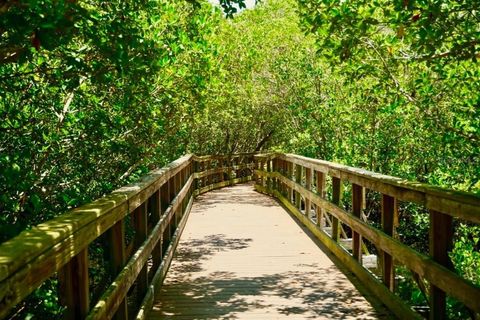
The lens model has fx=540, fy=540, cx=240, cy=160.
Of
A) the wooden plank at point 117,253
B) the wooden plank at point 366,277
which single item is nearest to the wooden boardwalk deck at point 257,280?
the wooden plank at point 366,277

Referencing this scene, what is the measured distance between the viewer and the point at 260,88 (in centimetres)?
2380

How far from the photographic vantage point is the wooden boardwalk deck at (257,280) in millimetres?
4930

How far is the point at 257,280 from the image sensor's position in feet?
19.8

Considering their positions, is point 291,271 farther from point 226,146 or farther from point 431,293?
point 226,146

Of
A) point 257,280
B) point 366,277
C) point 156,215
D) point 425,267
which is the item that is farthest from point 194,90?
point 425,267

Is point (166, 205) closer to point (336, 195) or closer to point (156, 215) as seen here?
point (156, 215)

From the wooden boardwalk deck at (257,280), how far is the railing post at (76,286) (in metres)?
2.24

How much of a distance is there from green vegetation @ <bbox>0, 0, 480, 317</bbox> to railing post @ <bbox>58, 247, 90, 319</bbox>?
40 cm

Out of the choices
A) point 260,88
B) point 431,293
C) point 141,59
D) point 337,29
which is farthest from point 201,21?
point 260,88

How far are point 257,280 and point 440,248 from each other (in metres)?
2.72

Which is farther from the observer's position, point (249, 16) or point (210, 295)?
point (249, 16)

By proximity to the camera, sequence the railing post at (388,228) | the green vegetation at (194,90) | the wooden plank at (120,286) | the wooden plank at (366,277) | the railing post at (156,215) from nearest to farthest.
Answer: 1. the wooden plank at (120,286)
2. the wooden plank at (366,277)
3. the railing post at (388,228)
4. the green vegetation at (194,90)
5. the railing post at (156,215)

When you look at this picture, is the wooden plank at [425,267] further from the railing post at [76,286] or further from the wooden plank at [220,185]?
the wooden plank at [220,185]

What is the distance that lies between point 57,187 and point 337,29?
479 cm
